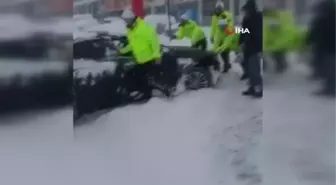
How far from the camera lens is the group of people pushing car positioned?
10.1 ft

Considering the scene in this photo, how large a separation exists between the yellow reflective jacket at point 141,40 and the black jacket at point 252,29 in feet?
1.70

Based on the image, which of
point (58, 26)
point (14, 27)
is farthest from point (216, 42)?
point (14, 27)

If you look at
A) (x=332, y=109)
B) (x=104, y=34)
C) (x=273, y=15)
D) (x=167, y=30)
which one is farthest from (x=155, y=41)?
(x=332, y=109)

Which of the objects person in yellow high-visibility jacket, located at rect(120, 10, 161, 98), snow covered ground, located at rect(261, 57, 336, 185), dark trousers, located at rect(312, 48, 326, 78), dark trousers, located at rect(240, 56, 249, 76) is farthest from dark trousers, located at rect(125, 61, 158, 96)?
dark trousers, located at rect(312, 48, 326, 78)

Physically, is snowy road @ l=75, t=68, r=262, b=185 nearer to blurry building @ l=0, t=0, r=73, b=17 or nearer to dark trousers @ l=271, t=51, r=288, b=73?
dark trousers @ l=271, t=51, r=288, b=73

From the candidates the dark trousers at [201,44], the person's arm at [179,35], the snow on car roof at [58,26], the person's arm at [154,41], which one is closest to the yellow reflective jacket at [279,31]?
the dark trousers at [201,44]

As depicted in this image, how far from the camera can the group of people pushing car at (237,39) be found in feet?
10.1

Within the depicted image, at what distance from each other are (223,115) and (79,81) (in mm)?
841

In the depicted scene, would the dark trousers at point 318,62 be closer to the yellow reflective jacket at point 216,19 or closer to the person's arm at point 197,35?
the yellow reflective jacket at point 216,19

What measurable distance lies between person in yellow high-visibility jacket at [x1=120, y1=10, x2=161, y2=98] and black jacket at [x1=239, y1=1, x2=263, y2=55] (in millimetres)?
510

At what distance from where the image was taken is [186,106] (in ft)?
10.2

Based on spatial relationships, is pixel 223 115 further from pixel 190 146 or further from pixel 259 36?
pixel 259 36

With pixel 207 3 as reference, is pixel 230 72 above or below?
below

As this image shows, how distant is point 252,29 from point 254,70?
0.24m
